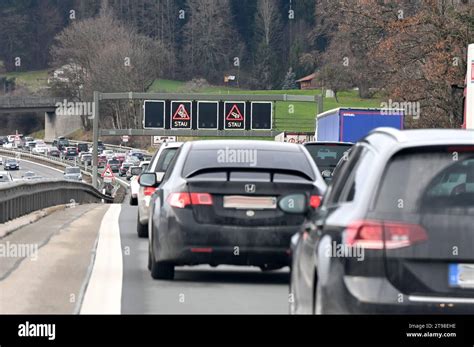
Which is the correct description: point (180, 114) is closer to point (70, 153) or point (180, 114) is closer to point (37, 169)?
point (37, 169)

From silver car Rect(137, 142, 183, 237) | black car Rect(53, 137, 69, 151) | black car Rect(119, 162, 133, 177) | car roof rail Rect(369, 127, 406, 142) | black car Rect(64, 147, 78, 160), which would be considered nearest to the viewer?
car roof rail Rect(369, 127, 406, 142)

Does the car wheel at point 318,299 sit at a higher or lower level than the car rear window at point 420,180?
lower

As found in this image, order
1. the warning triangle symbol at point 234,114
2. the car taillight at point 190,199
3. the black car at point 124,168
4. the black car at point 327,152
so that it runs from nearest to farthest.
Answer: the car taillight at point 190,199
the black car at point 327,152
the warning triangle symbol at point 234,114
the black car at point 124,168

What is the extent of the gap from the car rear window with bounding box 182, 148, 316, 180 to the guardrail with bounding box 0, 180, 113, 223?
976 cm

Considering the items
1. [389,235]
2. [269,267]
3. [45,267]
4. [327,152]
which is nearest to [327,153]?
[327,152]

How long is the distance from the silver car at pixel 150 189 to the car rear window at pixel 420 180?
42.1 feet

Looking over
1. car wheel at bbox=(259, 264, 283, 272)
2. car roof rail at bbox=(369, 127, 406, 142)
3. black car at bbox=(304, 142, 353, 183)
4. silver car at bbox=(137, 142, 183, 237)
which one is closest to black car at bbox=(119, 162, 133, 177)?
black car at bbox=(304, 142, 353, 183)

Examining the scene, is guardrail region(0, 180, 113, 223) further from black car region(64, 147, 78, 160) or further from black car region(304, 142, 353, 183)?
black car region(64, 147, 78, 160)

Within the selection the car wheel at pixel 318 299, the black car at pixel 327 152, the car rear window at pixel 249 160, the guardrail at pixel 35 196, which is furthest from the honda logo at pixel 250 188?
the black car at pixel 327 152

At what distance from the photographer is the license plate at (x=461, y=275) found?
751cm

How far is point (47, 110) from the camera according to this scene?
166 meters

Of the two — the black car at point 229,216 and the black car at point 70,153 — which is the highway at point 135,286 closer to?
the black car at point 229,216

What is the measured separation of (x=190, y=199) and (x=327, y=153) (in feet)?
51.4

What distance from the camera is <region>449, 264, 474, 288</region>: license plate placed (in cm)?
751
